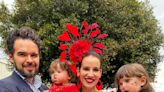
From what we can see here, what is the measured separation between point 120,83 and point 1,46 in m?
11.7

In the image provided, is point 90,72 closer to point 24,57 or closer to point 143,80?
point 143,80

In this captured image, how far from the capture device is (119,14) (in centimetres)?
1661

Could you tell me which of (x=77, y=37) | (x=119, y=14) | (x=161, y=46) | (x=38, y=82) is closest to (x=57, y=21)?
(x=119, y=14)

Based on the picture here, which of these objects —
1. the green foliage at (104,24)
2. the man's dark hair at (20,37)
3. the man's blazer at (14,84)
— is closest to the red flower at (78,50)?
the man's dark hair at (20,37)

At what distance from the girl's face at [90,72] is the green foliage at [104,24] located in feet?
31.7

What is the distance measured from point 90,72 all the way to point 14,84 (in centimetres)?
121

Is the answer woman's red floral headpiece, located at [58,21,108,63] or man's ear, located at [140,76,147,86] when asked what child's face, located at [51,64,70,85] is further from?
man's ear, located at [140,76,147,86]

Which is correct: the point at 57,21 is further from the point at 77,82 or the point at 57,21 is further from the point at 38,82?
the point at 38,82

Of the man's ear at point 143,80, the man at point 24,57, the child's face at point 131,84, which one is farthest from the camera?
the man's ear at point 143,80

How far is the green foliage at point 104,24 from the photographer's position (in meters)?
14.9

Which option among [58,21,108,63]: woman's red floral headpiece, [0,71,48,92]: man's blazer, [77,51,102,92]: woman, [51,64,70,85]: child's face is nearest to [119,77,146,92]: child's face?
[77,51,102,92]: woman

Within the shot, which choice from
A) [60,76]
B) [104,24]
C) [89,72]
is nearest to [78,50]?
[89,72]

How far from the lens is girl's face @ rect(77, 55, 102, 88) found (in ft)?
13.9

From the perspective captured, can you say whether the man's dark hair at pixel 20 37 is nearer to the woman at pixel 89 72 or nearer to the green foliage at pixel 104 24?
the woman at pixel 89 72
